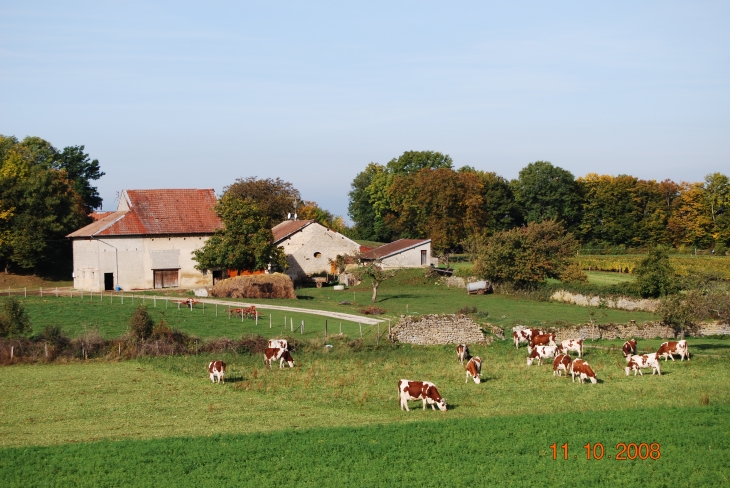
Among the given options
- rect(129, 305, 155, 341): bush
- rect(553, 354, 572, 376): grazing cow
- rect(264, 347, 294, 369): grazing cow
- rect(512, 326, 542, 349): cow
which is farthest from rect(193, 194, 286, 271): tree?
rect(553, 354, 572, 376): grazing cow

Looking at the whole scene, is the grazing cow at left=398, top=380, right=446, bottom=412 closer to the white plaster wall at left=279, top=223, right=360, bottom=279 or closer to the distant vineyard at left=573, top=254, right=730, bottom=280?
the distant vineyard at left=573, top=254, right=730, bottom=280

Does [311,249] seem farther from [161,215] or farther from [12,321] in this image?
[12,321]

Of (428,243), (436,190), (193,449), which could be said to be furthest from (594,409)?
(436,190)

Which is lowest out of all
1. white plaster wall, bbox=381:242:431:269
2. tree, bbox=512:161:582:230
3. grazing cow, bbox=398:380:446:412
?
grazing cow, bbox=398:380:446:412

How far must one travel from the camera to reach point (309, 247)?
237 ft

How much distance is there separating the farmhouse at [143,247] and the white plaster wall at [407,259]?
18.4 meters

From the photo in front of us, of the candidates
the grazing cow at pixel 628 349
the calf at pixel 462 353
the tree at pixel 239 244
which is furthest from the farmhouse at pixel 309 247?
the grazing cow at pixel 628 349

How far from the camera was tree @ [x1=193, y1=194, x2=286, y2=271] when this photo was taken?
2347 inches

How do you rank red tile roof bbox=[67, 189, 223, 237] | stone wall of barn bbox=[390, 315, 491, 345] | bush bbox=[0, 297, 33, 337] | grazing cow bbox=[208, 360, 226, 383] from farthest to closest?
red tile roof bbox=[67, 189, 223, 237] → stone wall of barn bbox=[390, 315, 491, 345] → bush bbox=[0, 297, 33, 337] → grazing cow bbox=[208, 360, 226, 383]

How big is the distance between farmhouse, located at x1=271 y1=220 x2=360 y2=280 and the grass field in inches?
1546

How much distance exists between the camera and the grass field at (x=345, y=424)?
17078 millimetres

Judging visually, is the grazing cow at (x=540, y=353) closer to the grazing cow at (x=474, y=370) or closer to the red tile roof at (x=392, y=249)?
the grazing cow at (x=474, y=370)

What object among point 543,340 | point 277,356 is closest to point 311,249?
point 543,340

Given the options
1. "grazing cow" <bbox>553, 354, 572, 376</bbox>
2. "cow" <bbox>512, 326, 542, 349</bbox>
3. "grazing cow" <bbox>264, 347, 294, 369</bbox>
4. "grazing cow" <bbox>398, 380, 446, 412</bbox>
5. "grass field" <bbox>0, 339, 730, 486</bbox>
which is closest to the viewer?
"grass field" <bbox>0, 339, 730, 486</bbox>
